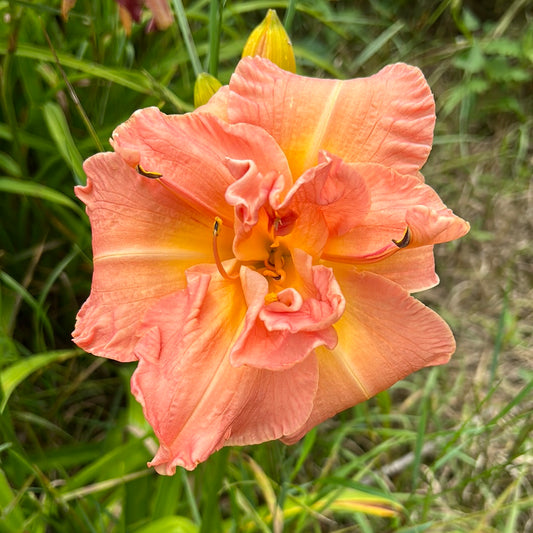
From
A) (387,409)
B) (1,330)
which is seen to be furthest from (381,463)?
(1,330)

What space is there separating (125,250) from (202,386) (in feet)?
0.55

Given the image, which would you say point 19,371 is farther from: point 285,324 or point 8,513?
point 285,324

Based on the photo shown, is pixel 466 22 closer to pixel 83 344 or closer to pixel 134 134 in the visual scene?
pixel 134 134

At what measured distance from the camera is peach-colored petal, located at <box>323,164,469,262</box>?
582 mm

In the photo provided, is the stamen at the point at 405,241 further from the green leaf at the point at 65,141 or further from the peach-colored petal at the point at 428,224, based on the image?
the green leaf at the point at 65,141

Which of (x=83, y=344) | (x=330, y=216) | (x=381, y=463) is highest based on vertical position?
(x=330, y=216)

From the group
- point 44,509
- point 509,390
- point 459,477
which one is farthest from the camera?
point 509,390

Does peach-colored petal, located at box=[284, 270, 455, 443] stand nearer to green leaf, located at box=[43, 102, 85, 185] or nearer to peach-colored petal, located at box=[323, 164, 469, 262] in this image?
peach-colored petal, located at box=[323, 164, 469, 262]

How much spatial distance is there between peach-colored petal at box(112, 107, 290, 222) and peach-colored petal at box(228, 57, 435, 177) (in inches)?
1.2

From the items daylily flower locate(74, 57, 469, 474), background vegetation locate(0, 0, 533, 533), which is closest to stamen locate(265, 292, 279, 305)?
daylily flower locate(74, 57, 469, 474)

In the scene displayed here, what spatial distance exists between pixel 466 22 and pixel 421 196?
4.17ft

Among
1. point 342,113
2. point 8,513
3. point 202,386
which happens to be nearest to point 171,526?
point 8,513

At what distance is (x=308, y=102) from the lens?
0.66 metres

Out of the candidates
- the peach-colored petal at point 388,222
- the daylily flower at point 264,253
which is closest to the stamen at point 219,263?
the daylily flower at point 264,253
